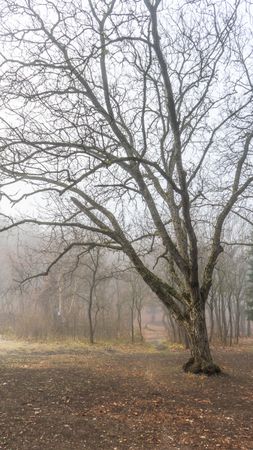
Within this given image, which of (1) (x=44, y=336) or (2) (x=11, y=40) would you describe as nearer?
(2) (x=11, y=40)

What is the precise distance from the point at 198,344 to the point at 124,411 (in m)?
4.22

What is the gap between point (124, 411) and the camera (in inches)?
274

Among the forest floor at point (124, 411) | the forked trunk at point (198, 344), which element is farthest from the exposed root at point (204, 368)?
the forest floor at point (124, 411)

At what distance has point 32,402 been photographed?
7.35 m

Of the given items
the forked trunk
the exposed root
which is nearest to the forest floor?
the exposed root

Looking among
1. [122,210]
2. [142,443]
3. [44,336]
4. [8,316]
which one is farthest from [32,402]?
[8,316]

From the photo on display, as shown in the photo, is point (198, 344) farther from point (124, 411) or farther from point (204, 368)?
point (124, 411)

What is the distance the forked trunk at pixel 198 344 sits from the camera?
35.0ft

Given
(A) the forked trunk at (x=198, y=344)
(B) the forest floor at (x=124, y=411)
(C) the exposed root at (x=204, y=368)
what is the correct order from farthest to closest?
1. (A) the forked trunk at (x=198, y=344)
2. (C) the exposed root at (x=204, y=368)
3. (B) the forest floor at (x=124, y=411)

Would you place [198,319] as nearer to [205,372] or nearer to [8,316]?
[205,372]

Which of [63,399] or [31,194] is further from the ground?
[31,194]

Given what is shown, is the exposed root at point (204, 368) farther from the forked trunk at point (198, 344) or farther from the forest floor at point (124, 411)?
the forest floor at point (124, 411)

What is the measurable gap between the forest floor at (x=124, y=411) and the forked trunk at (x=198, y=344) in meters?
0.44

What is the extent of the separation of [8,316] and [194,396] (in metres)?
30.7
